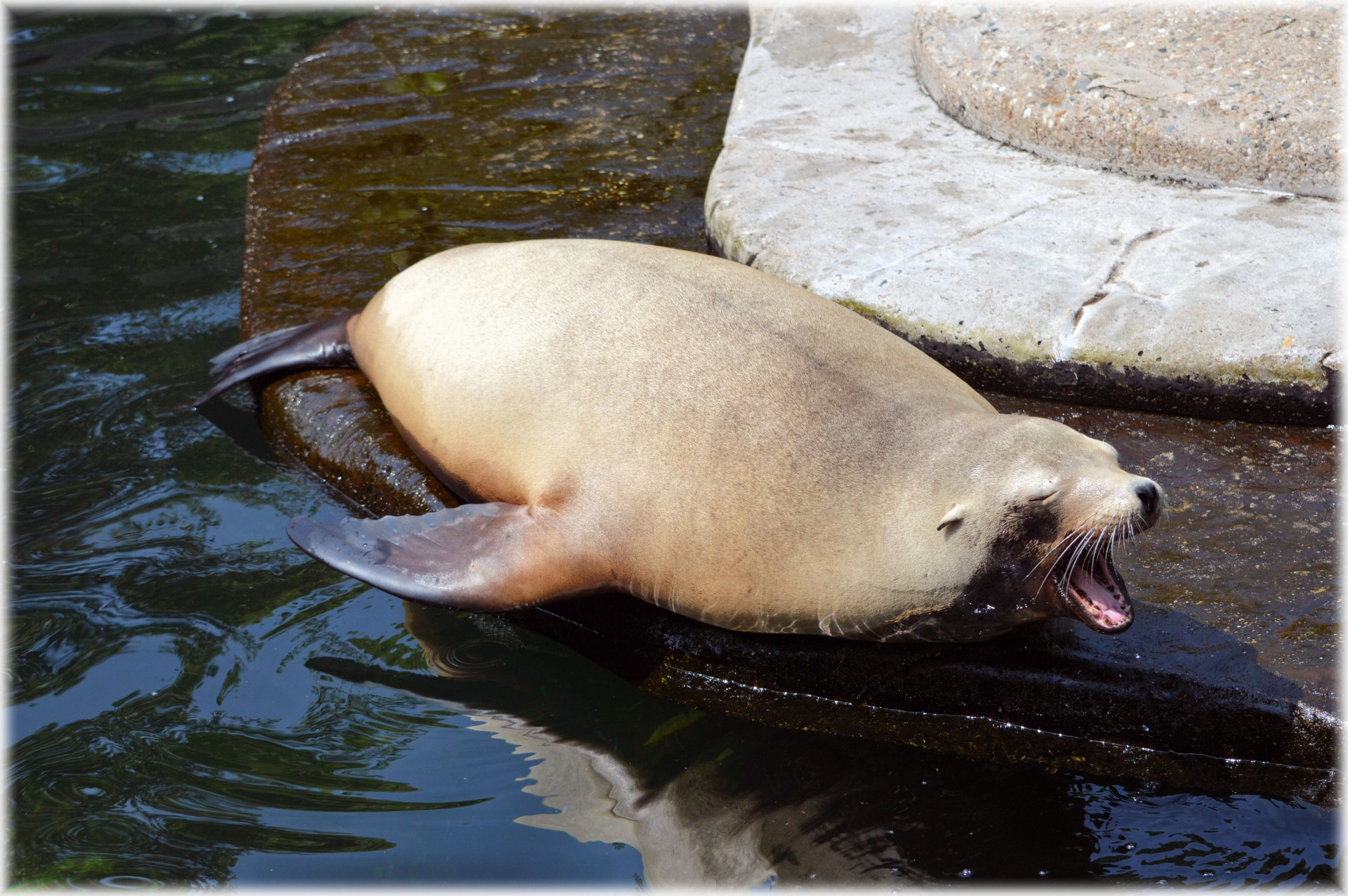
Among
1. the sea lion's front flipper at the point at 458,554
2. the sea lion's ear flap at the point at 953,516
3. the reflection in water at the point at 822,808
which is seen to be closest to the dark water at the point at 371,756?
the reflection in water at the point at 822,808

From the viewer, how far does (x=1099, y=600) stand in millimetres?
2971

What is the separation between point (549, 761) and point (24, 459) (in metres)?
2.59

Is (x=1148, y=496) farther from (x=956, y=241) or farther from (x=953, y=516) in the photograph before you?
(x=956, y=241)

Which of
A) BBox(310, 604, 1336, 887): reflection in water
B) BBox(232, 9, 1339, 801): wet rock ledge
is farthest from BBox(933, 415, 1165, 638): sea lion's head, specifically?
BBox(310, 604, 1336, 887): reflection in water

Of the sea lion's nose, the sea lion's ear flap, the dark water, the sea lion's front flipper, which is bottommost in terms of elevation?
the dark water

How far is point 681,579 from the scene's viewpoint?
326 centimetres

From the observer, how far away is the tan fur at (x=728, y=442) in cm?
306

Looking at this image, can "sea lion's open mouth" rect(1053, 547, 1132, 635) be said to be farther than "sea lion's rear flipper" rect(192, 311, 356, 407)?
No

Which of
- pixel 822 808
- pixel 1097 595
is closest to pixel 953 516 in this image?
pixel 1097 595

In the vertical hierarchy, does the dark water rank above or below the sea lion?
below

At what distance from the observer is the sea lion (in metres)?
2.98

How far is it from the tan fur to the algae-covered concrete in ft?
2.13

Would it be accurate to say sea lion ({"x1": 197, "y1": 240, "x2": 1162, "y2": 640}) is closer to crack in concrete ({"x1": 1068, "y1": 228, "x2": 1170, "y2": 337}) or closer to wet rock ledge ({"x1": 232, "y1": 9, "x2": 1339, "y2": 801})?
wet rock ledge ({"x1": 232, "y1": 9, "x2": 1339, "y2": 801})

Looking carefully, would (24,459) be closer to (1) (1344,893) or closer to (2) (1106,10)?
(1) (1344,893)
